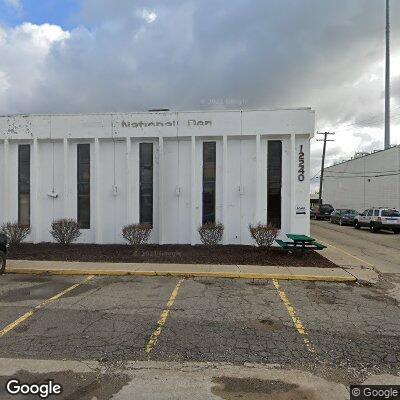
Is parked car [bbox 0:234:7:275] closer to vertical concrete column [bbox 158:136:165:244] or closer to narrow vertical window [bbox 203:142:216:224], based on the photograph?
vertical concrete column [bbox 158:136:165:244]

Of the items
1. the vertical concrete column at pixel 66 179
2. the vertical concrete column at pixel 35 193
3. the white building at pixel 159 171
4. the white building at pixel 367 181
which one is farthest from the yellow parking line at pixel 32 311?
the white building at pixel 367 181

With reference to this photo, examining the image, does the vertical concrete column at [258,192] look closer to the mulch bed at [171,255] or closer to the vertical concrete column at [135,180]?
the mulch bed at [171,255]

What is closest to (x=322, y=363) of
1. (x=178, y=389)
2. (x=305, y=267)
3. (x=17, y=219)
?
(x=178, y=389)

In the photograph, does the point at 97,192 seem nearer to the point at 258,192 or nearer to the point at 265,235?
the point at 258,192

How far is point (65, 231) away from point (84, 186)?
8.20ft

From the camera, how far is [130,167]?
15.4 metres

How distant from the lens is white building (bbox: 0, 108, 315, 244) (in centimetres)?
1471

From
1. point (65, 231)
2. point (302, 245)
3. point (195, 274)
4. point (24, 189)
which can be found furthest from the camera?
point (24, 189)

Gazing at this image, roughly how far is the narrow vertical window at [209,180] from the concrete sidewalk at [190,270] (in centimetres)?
450

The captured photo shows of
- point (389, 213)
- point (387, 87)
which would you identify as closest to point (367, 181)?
point (387, 87)

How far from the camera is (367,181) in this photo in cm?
3916

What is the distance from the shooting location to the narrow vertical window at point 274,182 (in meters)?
14.8

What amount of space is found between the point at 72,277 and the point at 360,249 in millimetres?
12813

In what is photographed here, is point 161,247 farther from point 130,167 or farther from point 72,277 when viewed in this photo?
point 72,277
